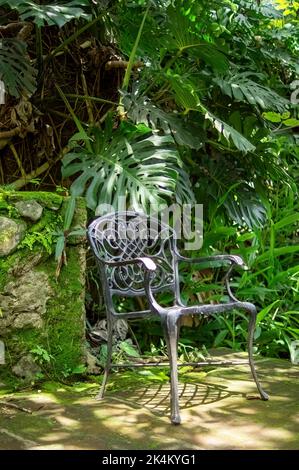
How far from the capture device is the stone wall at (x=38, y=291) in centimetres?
254

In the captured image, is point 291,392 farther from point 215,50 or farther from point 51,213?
point 215,50

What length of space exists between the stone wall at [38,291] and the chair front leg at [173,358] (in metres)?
0.70

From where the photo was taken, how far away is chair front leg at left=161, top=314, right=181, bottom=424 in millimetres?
2049

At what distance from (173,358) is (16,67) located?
172 centimetres

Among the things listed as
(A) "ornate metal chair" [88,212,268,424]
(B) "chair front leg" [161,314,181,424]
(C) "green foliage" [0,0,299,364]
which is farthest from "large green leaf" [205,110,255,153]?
(B) "chair front leg" [161,314,181,424]

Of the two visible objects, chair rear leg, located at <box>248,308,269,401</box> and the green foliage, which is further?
the green foliage

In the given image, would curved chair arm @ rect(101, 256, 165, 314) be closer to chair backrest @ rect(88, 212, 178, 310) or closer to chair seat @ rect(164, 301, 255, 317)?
chair seat @ rect(164, 301, 255, 317)

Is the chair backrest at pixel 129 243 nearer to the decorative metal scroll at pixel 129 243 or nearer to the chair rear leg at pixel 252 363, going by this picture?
the decorative metal scroll at pixel 129 243

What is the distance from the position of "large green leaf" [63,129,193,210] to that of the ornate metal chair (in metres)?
0.13

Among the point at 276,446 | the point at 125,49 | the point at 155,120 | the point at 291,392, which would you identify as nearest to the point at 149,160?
the point at 155,120

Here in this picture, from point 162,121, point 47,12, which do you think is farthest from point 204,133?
point 47,12

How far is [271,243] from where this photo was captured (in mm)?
3762

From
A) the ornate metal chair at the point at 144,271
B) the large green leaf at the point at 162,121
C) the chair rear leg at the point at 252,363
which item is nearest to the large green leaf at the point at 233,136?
the large green leaf at the point at 162,121
